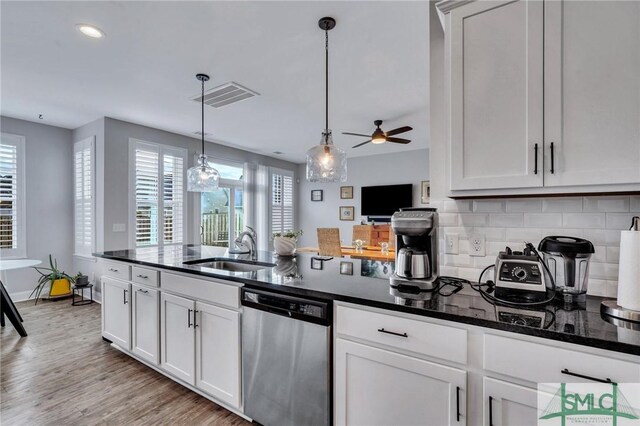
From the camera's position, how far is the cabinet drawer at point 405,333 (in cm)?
118

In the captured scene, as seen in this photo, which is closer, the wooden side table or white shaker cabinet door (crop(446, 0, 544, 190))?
white shaker cabinet door (crop(446, 0, 544, 190))

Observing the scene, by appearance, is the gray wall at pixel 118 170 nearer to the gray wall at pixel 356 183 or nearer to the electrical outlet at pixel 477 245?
the gray wall at pixel 356 183

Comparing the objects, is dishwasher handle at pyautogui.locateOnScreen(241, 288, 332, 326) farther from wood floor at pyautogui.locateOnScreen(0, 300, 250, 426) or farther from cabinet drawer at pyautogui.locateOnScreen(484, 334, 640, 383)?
wood floor at pyautogui.locateOnScreen(0, 300, 250, 426)

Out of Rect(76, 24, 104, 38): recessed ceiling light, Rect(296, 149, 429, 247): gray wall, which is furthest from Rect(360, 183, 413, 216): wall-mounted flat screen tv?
Rect(76, 24, 104, 38): recessed ceiling light

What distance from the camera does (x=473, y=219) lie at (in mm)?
1692

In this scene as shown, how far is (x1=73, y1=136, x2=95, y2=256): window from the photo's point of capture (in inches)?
177

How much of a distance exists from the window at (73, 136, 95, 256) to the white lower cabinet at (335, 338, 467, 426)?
457cm

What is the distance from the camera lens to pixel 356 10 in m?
2.05

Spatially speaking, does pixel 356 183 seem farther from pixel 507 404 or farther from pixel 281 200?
pixel 507 404

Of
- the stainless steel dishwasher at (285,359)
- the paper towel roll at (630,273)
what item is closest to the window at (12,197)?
the stainless steel dishwasher at (285,359)

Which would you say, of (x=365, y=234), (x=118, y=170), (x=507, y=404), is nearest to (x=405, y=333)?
(x=507, y=404)

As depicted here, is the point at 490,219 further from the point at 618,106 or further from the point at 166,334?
the point at 166,334

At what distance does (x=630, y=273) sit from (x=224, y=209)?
5.92 meters

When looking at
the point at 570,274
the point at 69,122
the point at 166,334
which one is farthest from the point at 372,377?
the point at 69,122
